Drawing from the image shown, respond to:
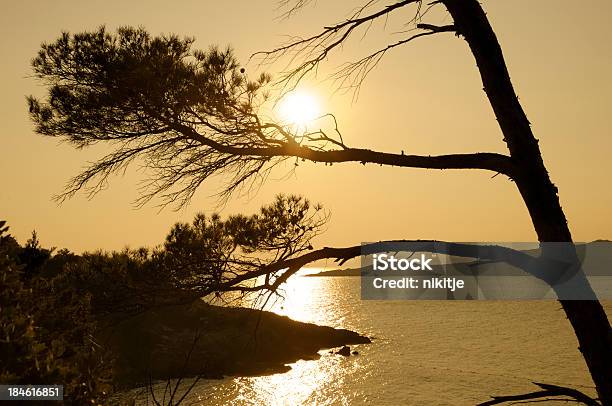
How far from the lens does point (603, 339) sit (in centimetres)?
459

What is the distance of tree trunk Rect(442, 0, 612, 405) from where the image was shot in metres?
4.61

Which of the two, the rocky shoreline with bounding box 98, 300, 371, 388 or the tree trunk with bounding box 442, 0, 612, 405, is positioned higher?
the tree trunk with bounding box 442, 0, 612, 405

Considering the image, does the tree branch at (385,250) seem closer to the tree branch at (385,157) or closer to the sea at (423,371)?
the tree branch at (385,157)

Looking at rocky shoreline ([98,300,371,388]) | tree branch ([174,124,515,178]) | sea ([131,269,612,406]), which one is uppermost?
tree branch ([174,124,515,178])

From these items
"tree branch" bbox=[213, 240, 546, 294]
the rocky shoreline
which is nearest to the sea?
the rocky shoreline

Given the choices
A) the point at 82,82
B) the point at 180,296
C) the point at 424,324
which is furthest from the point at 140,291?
the point at 424,324

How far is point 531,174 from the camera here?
470cm

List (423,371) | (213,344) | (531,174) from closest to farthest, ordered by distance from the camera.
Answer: (531,174) → (213,344) → (423,371)

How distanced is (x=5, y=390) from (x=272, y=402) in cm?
4187

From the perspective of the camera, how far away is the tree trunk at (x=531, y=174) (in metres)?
4.61

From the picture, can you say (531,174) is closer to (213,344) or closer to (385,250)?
(385,250)

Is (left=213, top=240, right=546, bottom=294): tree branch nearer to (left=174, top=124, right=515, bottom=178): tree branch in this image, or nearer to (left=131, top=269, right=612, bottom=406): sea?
(left=174, top=124, right=515, bottom=178): tree branch

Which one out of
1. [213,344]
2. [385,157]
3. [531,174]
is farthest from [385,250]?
[213,344]

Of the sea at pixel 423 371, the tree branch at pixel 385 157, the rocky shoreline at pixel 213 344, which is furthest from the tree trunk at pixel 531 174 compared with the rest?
the rocky shoreline at pixel 213 344
